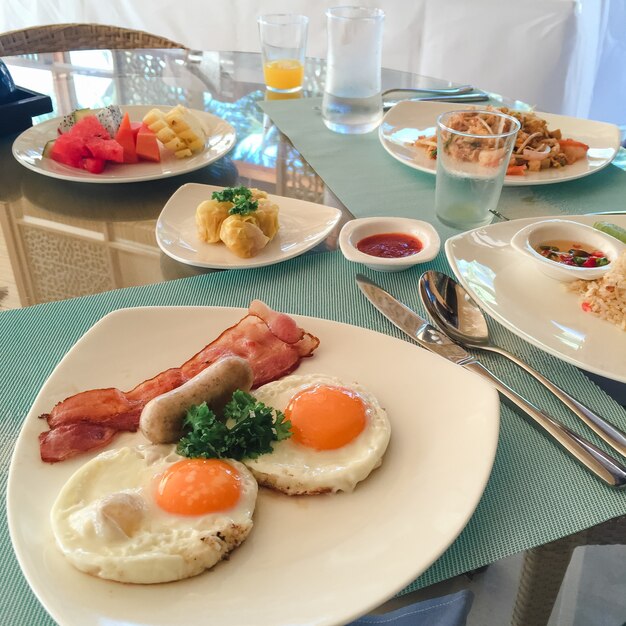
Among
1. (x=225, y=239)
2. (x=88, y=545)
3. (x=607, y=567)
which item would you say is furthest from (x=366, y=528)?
(x=607, y=567)

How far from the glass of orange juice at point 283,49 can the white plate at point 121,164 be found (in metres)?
0.51

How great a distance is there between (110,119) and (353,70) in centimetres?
78

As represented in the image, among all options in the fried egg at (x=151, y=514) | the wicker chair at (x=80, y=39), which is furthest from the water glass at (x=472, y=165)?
the wicker chair at (x=80, y=39)

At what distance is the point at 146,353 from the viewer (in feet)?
3.68

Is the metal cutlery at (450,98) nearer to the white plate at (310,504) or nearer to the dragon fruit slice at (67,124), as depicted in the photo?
the dragon fruit slice at (67,124)

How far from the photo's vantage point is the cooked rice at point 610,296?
1.21m

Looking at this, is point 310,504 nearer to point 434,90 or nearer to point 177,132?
point 177,132

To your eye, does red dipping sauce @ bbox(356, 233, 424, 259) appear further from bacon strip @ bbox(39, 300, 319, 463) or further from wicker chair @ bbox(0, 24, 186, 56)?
wicker chair @ bbox(0, 24, 186, 56)

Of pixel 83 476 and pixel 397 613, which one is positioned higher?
pixel 83 476

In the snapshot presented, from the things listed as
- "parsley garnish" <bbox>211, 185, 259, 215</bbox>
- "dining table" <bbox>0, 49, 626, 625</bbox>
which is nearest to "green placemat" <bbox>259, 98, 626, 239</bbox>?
"dining table" <bbox>0, 49, 626, 625</bbox>

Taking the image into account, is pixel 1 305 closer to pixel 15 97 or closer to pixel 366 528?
pixel 366 528

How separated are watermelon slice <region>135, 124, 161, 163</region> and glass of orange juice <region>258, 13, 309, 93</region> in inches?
32.0

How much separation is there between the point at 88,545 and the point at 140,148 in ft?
4.45

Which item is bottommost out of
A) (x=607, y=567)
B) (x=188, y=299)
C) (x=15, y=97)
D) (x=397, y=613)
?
(x=607, y=567)
